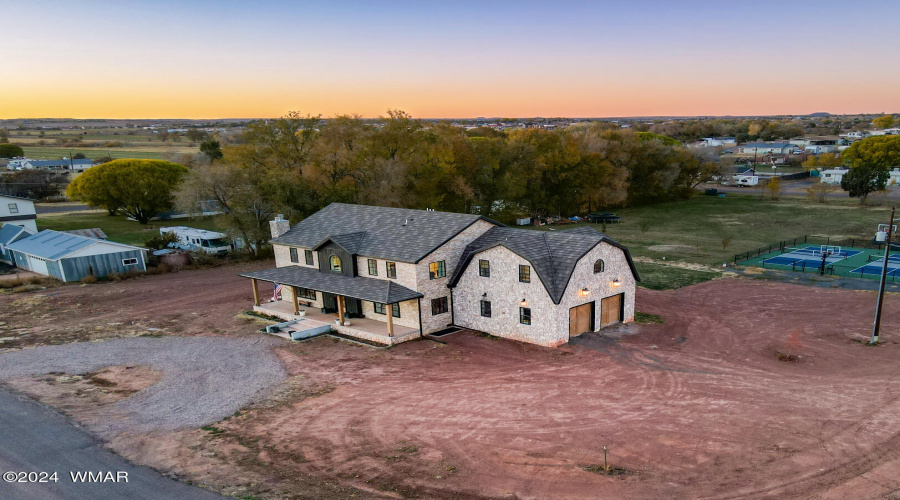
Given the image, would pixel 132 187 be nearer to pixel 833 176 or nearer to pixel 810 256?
pixel 810 256

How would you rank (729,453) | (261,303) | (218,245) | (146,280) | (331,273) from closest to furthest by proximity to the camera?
1. (729,453)
2. (331,273)
3. (261,303)
4. (146,280)
5. (218,245)

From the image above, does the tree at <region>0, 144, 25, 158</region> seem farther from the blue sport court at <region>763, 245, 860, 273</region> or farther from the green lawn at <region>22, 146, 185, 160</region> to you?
the blue sport court at <region>763, 245, 860, 273</region>

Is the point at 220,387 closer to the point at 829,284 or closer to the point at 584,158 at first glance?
the point at 829,284

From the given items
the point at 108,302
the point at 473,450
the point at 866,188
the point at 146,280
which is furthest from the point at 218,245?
the point at 866,188

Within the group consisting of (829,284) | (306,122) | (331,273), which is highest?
(306,122)

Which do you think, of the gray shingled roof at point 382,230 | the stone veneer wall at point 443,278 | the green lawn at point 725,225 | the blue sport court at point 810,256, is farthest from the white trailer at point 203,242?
the blue sport court at point 810,256

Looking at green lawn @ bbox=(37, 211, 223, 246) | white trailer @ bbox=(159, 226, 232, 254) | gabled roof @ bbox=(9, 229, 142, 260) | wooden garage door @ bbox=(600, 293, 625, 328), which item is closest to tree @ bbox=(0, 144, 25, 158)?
green lawn @ bbox=(37, 211, 223, 246)
